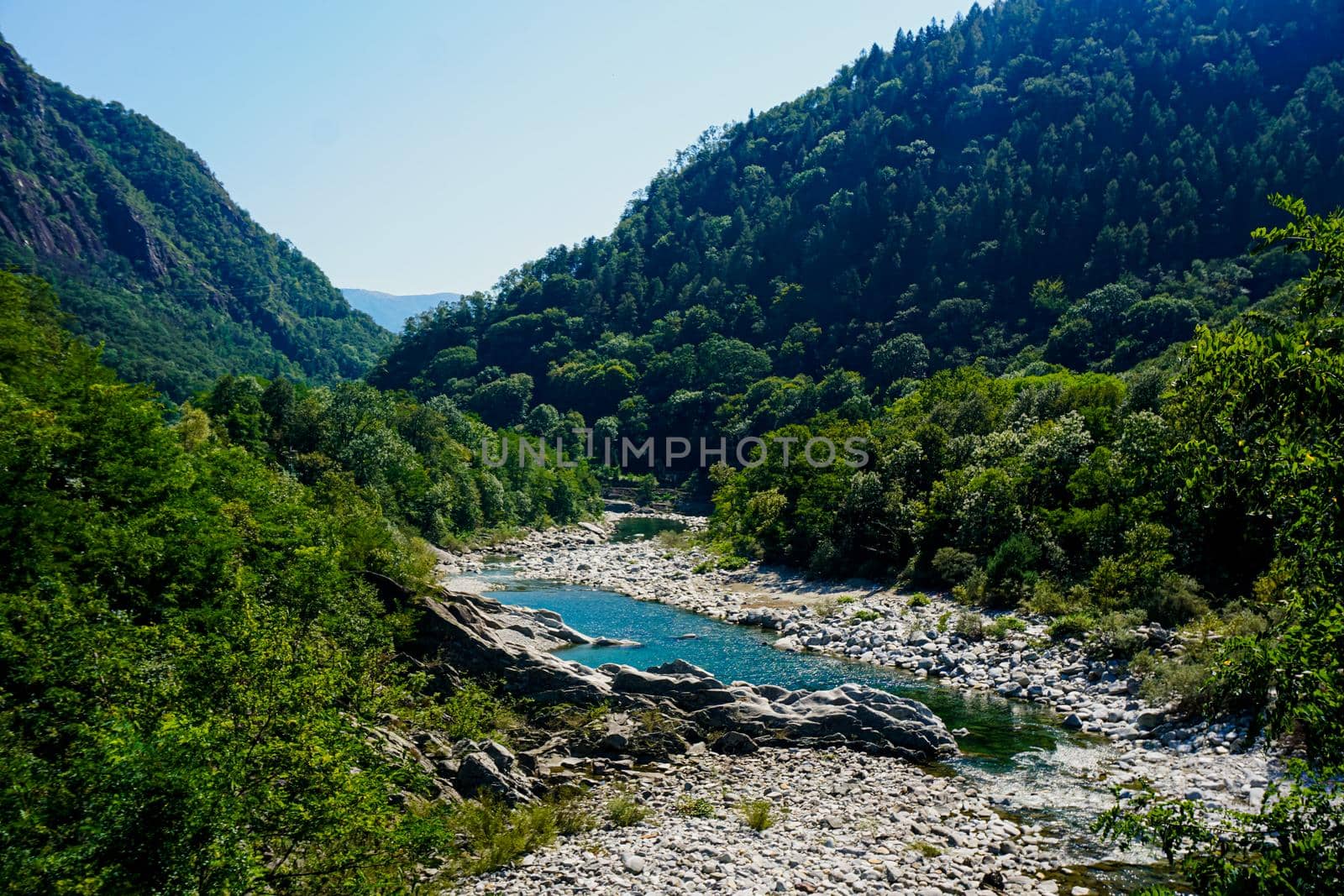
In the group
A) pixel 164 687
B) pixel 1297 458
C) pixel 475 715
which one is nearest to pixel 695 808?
pixel 475 715

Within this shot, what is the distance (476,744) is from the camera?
688 inches

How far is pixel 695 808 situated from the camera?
1625cm

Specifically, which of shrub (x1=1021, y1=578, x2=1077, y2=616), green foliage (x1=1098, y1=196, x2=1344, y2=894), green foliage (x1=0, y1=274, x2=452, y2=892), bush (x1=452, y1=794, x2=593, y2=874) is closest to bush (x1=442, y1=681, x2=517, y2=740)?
green foliage (x1=0, y1=274, x2=452, y2=892)

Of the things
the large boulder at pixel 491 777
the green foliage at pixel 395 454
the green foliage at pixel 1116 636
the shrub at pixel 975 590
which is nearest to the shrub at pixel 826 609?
the shrub at pixel 975 590

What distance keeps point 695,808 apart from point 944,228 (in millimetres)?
109632

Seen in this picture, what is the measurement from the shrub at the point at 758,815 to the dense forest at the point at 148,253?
321 feet

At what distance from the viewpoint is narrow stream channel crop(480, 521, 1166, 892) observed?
16172 mm

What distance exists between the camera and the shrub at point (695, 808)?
632 inches

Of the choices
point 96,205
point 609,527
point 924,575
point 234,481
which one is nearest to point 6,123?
point 96,205

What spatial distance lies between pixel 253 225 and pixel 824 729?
210 m

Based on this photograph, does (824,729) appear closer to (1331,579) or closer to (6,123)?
(1331,579)

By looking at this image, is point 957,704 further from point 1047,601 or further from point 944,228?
point 944,228

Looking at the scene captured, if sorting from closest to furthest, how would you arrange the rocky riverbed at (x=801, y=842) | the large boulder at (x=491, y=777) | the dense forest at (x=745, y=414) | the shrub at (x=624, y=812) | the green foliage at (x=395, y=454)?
the dense forest at (x=745, y=414), the rocky riverbed at (x=801, y=842), the shrub at (x=624, y=812), the large boulder at (x=491, y=777), the green foliage at (x=395, y=454)

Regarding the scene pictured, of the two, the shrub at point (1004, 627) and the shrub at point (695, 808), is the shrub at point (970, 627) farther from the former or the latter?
the shrub at point (695, 808)
